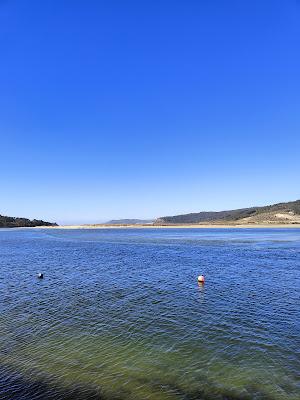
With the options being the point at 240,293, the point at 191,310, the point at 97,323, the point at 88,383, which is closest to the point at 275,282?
the point at 240,293

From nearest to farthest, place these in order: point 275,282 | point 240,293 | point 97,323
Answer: point 97,323 → point 240,293 → point 275,282

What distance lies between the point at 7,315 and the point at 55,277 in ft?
46.8

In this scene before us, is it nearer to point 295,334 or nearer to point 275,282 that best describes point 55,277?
point 275,282

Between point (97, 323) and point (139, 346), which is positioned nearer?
point (139, 346)

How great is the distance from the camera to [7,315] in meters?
21.8

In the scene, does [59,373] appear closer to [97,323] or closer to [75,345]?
[75,345]

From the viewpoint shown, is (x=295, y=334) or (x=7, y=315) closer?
(x=295, y=334)

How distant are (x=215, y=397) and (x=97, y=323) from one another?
33.2ft

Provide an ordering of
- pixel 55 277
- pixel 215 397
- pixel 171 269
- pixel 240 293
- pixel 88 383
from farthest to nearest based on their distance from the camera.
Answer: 1. pixel 171 269
2. pixel 55 277
3. pixel 240 293
4. pixel 88 383
5. pixel 215 397

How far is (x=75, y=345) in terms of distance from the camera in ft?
55.6

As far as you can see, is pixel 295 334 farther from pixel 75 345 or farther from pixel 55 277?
pixel 55 277

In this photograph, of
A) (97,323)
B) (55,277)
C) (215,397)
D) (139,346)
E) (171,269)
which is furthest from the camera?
(171,269)

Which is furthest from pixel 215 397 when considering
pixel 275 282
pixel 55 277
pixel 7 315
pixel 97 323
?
pixel 55 277

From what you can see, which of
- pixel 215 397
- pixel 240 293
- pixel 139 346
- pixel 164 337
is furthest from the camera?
pixel 240 293
